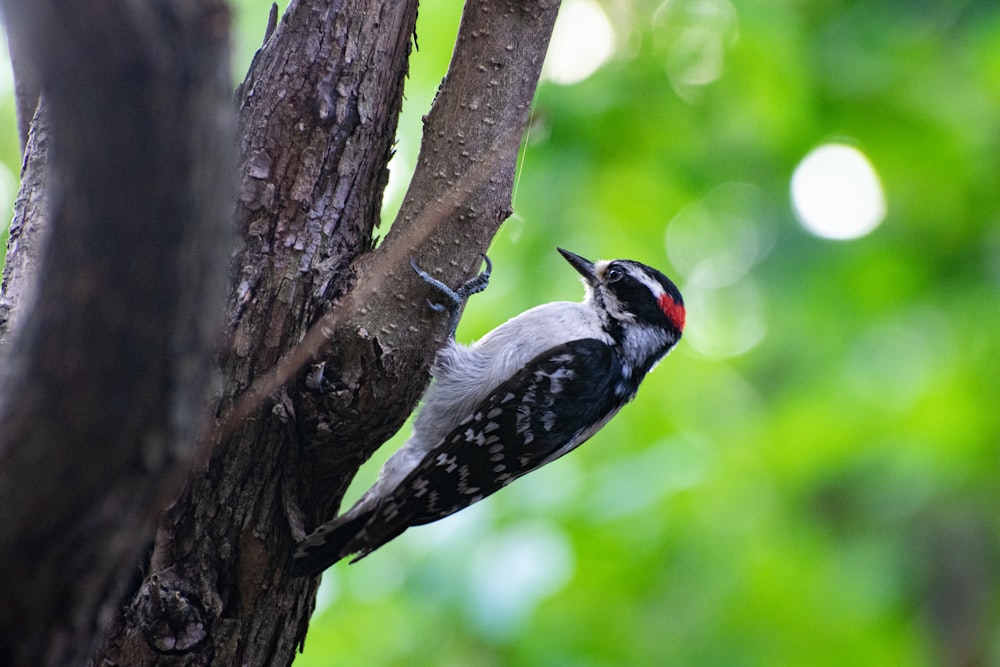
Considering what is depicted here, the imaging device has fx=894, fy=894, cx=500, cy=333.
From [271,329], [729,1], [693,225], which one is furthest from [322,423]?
[693,225]

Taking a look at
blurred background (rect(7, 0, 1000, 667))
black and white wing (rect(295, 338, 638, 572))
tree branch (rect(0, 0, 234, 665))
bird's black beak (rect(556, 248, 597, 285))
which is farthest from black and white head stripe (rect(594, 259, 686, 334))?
tree branch (rect(0, 0, 234, 665))

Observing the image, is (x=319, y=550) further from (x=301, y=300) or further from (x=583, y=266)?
(x=583, y=266)

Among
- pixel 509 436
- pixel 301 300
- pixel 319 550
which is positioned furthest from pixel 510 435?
pixel 301 300

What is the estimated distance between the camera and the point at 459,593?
4246 mm

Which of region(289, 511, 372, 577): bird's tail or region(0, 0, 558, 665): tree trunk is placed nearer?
region(0, 0, 558, 665): tree trunk

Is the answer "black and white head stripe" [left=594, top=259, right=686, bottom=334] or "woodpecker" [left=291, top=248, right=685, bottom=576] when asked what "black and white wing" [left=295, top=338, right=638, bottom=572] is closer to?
"woodpecker" [left=291, top=248, right=685, bottom=576]

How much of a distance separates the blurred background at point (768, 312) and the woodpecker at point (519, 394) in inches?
27.9

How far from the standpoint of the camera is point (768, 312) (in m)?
7.05

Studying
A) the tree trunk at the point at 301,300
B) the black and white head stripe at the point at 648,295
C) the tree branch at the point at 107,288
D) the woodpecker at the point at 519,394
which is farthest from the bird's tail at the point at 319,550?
the black and white head stripe at the point at 648,295

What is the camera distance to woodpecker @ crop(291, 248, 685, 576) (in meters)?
3.57

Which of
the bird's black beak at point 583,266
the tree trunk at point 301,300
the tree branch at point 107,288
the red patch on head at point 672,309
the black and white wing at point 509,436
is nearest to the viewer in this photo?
the tree branch at point 107,288

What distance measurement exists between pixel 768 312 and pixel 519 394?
3850 millimetres

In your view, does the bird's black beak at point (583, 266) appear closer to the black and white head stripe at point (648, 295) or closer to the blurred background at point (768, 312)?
the black and white head stripe at point (648, 295)

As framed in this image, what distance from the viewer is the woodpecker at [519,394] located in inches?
141
